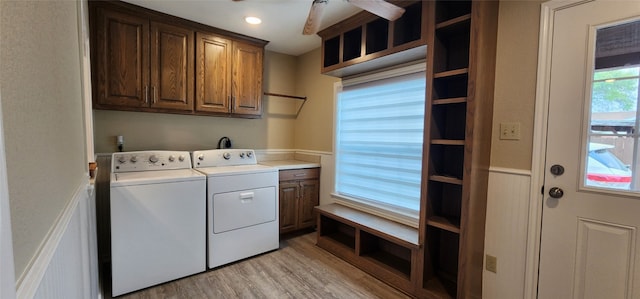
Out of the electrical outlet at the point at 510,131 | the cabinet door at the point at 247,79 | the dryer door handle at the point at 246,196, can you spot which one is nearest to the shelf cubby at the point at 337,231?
the dryer door handle at the point at 246,196

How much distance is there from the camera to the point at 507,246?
1.70 metres

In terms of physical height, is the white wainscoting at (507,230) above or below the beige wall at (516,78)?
below

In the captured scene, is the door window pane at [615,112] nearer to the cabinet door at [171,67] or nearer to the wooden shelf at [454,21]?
the wooden shelf at [454,21]

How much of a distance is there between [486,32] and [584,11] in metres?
0.46

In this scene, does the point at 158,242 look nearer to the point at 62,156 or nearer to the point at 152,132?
the point at 152,132

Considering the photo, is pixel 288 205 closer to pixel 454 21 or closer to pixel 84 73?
pixel 84 73

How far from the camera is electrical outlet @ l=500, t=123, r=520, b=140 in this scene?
1.64m

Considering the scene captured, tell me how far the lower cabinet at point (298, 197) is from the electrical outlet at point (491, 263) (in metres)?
1.87

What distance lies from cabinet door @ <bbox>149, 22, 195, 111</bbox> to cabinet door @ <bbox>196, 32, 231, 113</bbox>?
0.24 ft

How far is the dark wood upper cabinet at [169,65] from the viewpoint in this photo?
214 cm

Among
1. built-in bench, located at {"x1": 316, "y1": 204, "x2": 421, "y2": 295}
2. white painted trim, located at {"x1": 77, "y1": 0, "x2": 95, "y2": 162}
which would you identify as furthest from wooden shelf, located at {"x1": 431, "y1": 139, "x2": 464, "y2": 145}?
white painted trim, located at {"x1": 77, "y1": 0, "x2": 95, "y2": 162}

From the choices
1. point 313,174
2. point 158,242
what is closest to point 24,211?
point 158,242

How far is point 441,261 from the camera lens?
209 centimetres

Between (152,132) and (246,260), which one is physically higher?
(152,132)
